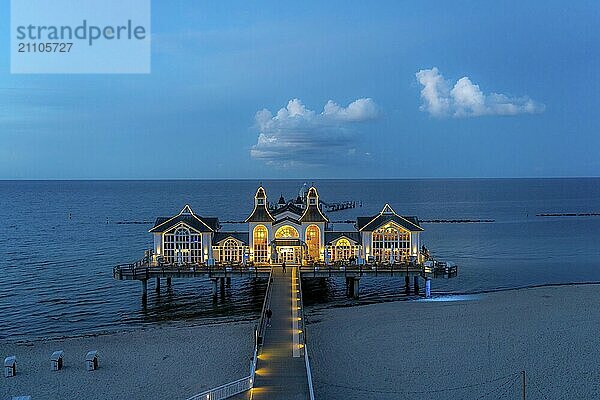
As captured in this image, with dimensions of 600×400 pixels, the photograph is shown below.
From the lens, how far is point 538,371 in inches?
1051

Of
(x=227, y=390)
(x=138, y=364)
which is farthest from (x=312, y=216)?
(x=227, y=390)

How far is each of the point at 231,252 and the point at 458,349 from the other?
21.3m

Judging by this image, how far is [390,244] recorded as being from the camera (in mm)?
46688

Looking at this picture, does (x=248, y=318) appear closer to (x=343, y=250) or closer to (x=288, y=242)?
(x=288, y=242)

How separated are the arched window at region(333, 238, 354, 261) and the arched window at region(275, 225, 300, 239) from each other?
10.1ft

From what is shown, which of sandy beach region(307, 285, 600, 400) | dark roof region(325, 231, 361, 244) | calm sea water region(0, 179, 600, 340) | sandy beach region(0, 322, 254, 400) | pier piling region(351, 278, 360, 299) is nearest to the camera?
sandy beach region(0, 322, 254, 400)

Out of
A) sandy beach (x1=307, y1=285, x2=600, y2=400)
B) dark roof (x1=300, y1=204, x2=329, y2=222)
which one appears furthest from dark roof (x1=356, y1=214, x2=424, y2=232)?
sandy beach (x1=307, y1=285, x2=600, y2=400)

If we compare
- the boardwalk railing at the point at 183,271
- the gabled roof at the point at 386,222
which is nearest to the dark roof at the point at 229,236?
the boardwalk railing at the point at 183,271

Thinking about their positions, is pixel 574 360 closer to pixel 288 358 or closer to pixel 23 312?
pixel 288 358

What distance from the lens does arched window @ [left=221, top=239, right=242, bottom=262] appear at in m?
46.8

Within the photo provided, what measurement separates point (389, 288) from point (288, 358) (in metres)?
25.0

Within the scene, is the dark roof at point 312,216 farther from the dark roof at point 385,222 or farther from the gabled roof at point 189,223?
the gabled roof at point 189,223

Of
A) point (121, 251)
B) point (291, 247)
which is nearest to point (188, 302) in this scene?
point (291, 247)

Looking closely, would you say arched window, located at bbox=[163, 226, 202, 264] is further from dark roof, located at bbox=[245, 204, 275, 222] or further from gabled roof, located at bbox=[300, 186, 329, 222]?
gabled roof, located at bbox=[300, 186, 329, 222]
